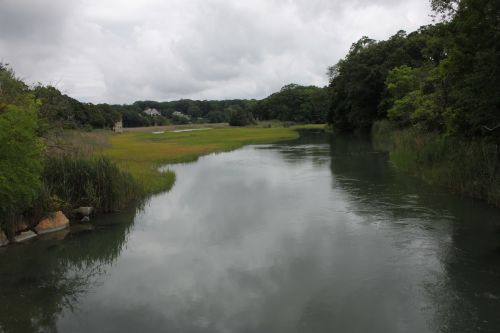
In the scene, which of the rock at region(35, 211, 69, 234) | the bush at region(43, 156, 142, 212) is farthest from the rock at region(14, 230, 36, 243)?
the bush at region(43, 156, 142, 212)

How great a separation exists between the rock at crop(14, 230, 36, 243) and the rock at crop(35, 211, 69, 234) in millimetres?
337

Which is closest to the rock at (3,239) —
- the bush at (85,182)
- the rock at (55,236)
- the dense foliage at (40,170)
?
the dense foliage at (40,170)

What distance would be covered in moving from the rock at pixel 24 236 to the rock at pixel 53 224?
34 centimetres

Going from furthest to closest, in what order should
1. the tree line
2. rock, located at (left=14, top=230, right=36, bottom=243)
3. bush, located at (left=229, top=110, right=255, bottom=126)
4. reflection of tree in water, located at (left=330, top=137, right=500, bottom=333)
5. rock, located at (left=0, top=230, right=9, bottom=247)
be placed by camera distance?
bush, located at (left=229, top=110, right=255, bottom=126), the tree line, rock, located at (left=14, top=230, right=36, bottom=243), rock, located at (left=0, top=230, right=9, bottom=247), reflection of tree in water, located at (left=330, top=137, right=500, bottom=333)

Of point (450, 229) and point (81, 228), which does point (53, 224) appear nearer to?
point (81, 228)

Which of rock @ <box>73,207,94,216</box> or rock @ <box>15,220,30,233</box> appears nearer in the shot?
rock @ <box>15,220,30,233</box>

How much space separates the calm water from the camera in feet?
28.7

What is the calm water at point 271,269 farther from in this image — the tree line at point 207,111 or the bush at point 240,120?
the bush at point 240,120

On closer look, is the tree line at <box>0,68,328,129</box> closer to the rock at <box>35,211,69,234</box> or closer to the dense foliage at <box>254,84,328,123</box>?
the dense foliage at <box>254,84,328,123</box>

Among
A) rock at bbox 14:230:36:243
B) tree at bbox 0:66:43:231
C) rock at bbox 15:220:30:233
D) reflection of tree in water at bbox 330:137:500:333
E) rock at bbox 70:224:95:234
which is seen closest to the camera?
reflection of tree in water at bbox 330:137:500:333

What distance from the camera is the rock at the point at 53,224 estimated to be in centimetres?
1505

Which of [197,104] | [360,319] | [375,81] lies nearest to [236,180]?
[360,319]

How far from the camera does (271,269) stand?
1132 cm

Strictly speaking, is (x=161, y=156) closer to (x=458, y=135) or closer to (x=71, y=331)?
(x=458, y=135)
